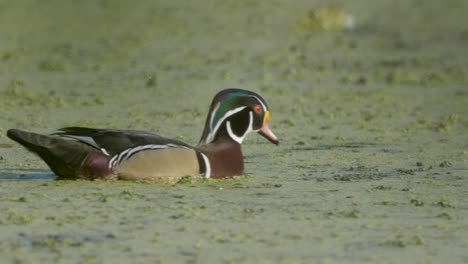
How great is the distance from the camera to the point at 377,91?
→ 595 inches

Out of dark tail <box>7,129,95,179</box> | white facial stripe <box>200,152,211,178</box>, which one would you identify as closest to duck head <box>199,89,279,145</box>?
white facial stripe <box>200,152,211,178</box>

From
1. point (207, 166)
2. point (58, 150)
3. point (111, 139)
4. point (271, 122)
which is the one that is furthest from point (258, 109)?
point (271, 122)

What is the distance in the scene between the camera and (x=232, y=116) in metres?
9.14

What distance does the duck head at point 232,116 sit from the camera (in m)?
9.09

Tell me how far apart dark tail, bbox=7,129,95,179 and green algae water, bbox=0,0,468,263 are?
0.47ft

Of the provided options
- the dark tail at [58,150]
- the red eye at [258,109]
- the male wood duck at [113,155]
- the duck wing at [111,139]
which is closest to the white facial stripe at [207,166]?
the male wood duck at [113,155]

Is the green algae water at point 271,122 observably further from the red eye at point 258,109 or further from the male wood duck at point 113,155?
the red eye at point 258,109

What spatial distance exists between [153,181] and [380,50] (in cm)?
1049

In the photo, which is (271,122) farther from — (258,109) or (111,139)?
(111,139)

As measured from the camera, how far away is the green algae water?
6.95 meters

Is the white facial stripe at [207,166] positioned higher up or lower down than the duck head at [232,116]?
lower down

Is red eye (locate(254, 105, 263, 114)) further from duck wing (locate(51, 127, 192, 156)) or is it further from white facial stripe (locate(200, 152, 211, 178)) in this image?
duck wing (locate(51, 127, 192, 156))

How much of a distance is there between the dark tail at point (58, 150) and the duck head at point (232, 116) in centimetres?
94

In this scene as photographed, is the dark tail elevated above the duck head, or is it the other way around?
the duck head
